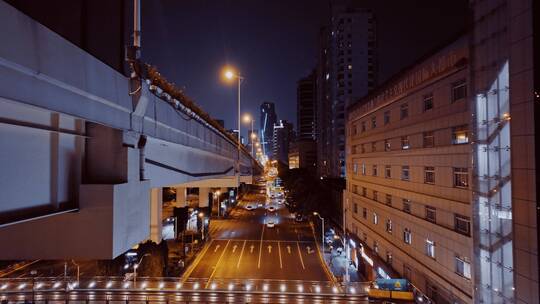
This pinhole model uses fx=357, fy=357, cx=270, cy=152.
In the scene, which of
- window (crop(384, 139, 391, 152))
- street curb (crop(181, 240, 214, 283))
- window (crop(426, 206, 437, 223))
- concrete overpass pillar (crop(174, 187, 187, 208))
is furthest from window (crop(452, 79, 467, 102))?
concrete overpass pillar (crop(174, 187, 187, 208))

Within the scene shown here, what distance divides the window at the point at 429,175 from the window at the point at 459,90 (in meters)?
4.48

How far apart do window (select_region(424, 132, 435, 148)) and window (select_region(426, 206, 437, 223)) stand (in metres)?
3.64

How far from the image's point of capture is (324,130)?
103 meters

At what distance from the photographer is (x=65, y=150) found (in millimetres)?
6883

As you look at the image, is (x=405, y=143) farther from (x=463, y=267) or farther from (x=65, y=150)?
(x=65, y=150)

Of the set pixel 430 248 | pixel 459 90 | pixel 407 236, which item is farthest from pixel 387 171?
pixel 459 90

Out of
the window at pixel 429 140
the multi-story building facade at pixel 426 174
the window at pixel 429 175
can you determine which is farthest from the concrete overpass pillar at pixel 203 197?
the window at pixel 429 140

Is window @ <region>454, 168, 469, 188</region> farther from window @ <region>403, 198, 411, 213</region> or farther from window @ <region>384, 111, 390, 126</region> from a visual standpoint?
window @ <region>384, 111, 390, 126</region>

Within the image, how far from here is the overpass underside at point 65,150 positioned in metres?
5.18

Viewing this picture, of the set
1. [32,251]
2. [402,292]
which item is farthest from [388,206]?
[32,251]

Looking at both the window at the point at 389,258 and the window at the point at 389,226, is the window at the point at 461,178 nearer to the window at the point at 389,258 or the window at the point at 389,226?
the window at the point at 389,226

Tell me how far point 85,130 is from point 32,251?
2.63 m

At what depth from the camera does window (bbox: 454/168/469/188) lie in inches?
669

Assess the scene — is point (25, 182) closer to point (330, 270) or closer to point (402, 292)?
point (402, 292)
